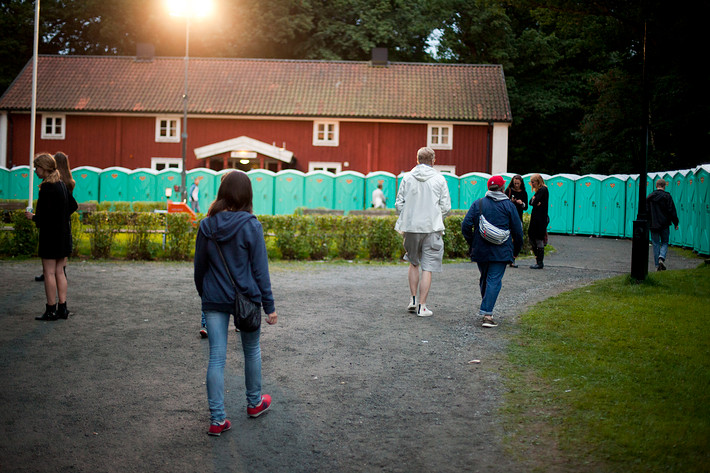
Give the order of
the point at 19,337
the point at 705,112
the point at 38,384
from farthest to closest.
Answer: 1. the point at 705,112
2. the point at 19,337
3. the point at 38,384

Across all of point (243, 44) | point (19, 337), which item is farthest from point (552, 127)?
point (19, 337)

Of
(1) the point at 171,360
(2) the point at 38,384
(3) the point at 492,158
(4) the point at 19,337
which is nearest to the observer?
(2) the point at 38,384

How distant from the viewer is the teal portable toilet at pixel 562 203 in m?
27.1

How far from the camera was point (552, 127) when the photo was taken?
46.1 meters

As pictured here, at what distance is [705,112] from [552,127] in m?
16.5

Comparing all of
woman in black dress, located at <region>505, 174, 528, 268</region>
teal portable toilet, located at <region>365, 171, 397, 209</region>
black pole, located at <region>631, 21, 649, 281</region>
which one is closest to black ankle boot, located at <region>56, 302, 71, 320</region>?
black pole, located at <region>631, 21, 649, 281</region>

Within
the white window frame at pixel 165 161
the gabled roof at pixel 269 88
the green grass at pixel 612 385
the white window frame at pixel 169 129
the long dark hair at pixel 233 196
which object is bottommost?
the green grass at pixel 612 385

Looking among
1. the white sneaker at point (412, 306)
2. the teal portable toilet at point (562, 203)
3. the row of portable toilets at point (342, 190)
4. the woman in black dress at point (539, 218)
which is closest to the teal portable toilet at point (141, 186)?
the row of portable toilets at point (342, 190)

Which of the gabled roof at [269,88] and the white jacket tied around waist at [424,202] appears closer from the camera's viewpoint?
the white jacket tied around waist at [424,202]

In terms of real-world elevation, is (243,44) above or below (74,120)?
above

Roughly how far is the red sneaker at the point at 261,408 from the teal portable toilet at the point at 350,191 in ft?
74.8

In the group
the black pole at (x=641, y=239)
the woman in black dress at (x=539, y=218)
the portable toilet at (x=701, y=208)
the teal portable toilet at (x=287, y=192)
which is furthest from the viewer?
the teal portable toilet at (x=287, y=192)

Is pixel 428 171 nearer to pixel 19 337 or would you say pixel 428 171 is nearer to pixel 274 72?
pixel 19 337

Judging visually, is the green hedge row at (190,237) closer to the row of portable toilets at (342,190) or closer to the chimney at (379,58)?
the row of portable toilets at (342,190)
